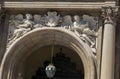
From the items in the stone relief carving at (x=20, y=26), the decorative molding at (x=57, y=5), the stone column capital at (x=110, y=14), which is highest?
the decorative molding at (x=57, y=5)

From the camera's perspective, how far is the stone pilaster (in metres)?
12.7

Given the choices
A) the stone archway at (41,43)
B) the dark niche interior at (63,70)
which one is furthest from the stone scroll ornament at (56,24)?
the dark niche interior at (63,70)

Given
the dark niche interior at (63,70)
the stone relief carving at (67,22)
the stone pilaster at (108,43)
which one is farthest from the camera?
the dark niche interior at (63,70)

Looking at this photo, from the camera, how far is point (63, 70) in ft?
48.8

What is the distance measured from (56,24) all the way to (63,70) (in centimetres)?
196

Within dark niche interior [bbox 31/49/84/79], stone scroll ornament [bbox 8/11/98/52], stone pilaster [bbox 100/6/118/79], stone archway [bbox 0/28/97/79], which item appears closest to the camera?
stone pilaster [bbox 100/6/118/79]

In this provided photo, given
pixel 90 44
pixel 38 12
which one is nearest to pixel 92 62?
pixel 90 44

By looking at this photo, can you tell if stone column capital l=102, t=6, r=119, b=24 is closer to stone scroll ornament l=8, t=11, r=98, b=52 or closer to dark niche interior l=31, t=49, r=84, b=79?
stone scroll ornament l=8, t=11, r=98, b=52

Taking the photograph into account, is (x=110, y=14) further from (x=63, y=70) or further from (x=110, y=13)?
(x=63, y=70)

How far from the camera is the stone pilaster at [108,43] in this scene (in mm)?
12688

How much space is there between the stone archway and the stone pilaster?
1.31ft

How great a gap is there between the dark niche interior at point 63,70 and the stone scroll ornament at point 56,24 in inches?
69.1

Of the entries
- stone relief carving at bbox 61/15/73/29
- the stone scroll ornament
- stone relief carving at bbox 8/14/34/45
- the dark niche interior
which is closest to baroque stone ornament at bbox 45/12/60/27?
the stone scroll ornament

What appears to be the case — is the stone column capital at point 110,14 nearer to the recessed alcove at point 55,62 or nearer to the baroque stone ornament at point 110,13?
the baroque stone ornament at point 110,13
